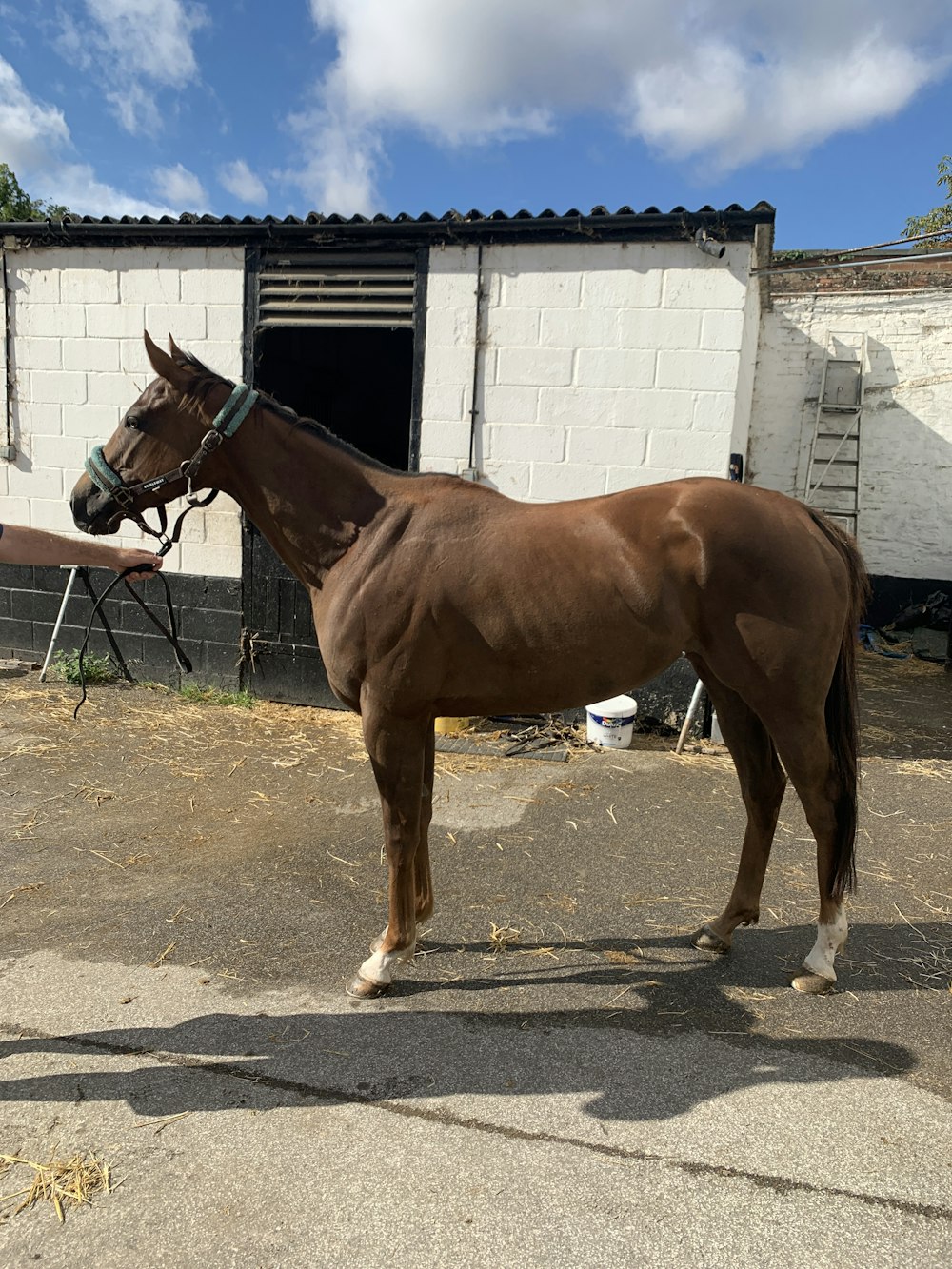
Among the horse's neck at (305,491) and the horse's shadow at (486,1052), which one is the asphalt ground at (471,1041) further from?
the horse's neck at (305,491)

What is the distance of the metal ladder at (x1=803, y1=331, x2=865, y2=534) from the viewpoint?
9.70 meters

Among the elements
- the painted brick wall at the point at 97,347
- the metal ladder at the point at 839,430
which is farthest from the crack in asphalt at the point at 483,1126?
the metal ladder at the point at 839,430

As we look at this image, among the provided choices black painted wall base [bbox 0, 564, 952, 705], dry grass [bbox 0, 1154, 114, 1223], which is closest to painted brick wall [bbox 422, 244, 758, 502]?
black painted wall base [bbox 0, 564, 952, 705]

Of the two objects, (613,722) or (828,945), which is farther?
(613,722)

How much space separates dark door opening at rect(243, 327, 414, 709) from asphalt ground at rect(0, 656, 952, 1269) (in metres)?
1.76

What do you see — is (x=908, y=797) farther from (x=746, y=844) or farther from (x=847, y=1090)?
(x=847, y=1090)

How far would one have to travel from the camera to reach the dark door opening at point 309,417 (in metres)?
5.93

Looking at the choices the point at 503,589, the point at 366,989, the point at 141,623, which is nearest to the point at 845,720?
the point at 503,589

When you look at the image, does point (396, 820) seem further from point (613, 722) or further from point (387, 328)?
point (387, 328)

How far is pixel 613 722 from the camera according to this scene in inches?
200

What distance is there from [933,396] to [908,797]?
708 cm

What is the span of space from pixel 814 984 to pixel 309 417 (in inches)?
149

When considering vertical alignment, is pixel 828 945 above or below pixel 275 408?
below

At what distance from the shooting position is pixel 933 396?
9.52 metres
